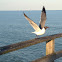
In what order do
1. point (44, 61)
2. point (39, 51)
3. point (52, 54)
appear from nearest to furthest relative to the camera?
1. point (44, 61)
2. point (52, 54)
3. point (39, 51)

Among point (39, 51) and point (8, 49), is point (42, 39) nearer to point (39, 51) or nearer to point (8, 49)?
point (8, 49)

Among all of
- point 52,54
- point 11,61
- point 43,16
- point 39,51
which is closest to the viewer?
point 52,54

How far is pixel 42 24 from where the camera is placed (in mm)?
4402

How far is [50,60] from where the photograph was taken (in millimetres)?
3566

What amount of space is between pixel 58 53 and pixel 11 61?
2101 centimetres

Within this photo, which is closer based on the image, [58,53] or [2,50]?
[2,50]

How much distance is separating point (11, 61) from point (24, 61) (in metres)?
2.12

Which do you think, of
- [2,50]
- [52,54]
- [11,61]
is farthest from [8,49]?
[11,61]

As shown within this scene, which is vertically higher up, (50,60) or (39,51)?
(50,60)

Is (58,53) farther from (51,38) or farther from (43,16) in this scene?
(43,16)

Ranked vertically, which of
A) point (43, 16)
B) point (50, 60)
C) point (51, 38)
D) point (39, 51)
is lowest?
point (39, 51)

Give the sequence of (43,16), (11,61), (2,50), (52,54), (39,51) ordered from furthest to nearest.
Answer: (39,51)
(11,61)
(43,16)
(52,54)
(2,50)

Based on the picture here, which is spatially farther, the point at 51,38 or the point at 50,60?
the point at 51,38

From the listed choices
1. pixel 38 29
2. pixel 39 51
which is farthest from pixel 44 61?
pixel 39 51
